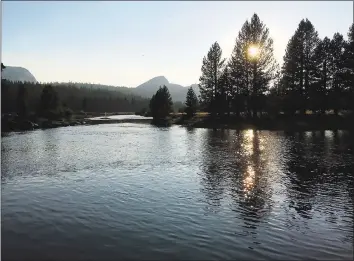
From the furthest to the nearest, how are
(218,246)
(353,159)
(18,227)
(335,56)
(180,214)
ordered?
1. (335,56)
2. (353,159)
3. (180,214)
4. (18,227)
5. (218,246)

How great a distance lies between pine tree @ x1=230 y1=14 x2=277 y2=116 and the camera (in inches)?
3029

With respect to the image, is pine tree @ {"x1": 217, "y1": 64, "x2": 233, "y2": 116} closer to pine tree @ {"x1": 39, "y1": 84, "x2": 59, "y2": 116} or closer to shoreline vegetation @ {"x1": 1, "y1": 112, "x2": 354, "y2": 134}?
shoreline vegetation @ {"x1": 1, "y1": 112, "x2": 354, "y2": 134}

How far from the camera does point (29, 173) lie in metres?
25.9

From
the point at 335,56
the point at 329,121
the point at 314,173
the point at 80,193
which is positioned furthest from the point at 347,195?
the point at 335,56

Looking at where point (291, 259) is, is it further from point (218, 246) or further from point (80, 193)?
point (80, 193)

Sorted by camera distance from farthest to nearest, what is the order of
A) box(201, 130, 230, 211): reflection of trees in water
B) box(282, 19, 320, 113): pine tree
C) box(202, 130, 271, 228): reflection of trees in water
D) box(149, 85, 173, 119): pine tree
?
box(149, 85, 173, 119): pine tree → box(282, 19, 320, 113): pine tree → box(201, 130, 230, 211): reflection of trees in water → box(202, 130, 271, 228): reflection of trees in water

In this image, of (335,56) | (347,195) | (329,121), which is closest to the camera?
(347,195)

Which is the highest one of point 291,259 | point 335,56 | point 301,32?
point 301,32

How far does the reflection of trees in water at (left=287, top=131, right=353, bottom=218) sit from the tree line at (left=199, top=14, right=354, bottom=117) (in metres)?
34.1

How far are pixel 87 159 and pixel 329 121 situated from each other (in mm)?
52829

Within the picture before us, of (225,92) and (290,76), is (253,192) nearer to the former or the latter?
(290,76)

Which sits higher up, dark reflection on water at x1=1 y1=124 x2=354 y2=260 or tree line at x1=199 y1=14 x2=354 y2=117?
tree line at x1=199 y1=14 x2=354 y2=117

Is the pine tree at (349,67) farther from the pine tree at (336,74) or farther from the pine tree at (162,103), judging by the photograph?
the pine tree at (162,103)

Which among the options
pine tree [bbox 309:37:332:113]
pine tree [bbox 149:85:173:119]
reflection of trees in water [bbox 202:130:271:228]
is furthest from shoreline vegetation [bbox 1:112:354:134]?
reflection of trees in water [bbox 202:130:271:228]
